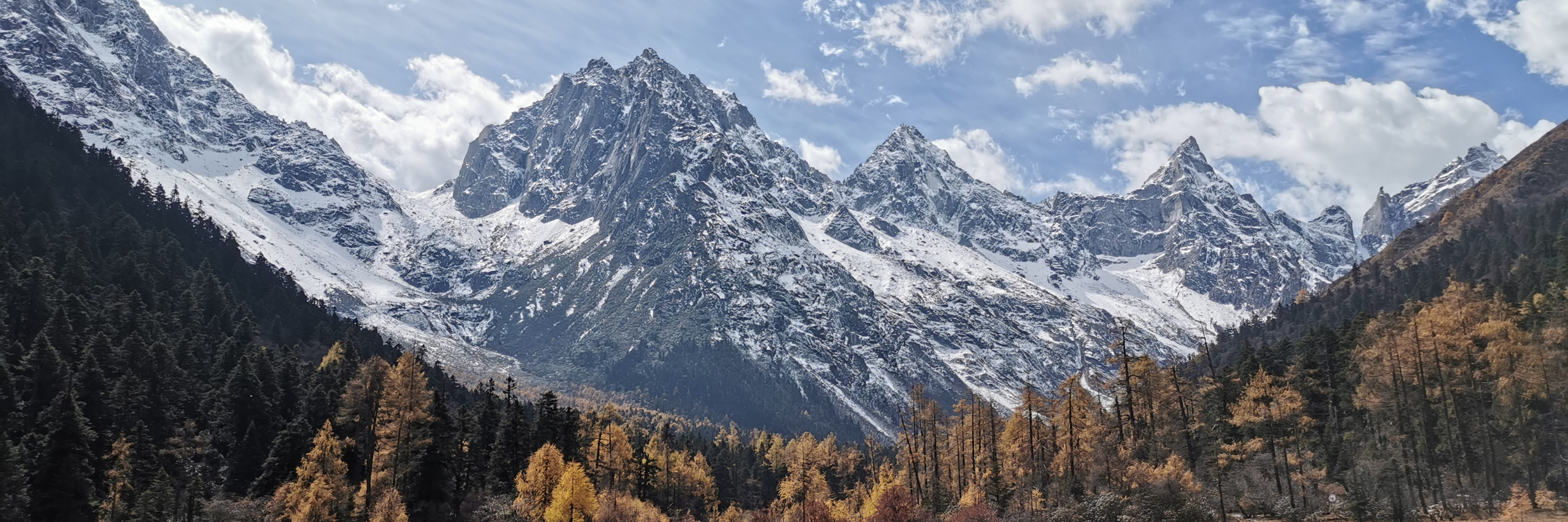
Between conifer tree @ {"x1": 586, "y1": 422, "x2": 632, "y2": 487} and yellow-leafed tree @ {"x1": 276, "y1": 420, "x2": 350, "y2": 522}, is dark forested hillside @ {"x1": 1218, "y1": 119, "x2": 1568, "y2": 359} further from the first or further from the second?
yellow-leafed tree @ {"x1": 276, "y1": 420, "x2": 350, "y2": 522}

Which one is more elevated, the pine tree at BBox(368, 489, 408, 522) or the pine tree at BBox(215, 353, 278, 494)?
the pine tree at BBox(215, 353, 278, 494)

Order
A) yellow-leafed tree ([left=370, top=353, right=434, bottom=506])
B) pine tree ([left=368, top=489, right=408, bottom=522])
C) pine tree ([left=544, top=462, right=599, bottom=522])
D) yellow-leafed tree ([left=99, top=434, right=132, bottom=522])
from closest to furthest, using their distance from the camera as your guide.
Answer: yellow-leafed tree ([left=99, top=434, right=132, bottom=522]) → pine tree ([left=368, top=489, right=408, bottom=522]) → yellow-leafed tree ([left=370, top=353, right=434, bottom=506]) → pine tree ([left=544, top=462, right=599, bottom=522])

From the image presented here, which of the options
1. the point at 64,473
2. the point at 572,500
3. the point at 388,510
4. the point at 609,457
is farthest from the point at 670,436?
the point at 64,473

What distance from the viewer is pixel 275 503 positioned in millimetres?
70250

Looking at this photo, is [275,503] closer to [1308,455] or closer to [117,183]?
[1308,455]

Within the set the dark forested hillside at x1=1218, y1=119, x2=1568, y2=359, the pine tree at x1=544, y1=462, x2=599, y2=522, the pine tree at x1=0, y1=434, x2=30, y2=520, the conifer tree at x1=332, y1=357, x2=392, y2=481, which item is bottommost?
the pine tree at x1=544, y1=462, x2=599, y2=522

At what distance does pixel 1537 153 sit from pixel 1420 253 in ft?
118

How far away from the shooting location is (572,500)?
77.8 metres

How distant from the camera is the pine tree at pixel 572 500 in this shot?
76875 millimetres

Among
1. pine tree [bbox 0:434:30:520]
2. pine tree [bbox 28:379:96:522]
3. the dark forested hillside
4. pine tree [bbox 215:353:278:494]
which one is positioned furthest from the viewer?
the dark forested hillside

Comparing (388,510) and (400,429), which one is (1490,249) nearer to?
(400,429)

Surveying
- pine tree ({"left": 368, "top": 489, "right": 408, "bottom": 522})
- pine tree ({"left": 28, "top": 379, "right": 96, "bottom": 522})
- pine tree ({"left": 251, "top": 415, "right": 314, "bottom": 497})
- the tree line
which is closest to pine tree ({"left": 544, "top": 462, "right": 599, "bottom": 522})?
the tree line

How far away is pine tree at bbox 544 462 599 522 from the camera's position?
76.9m

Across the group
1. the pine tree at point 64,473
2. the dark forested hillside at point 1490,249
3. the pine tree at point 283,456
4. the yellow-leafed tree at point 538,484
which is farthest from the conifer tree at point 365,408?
the dark forested hillside at point 1490,249
